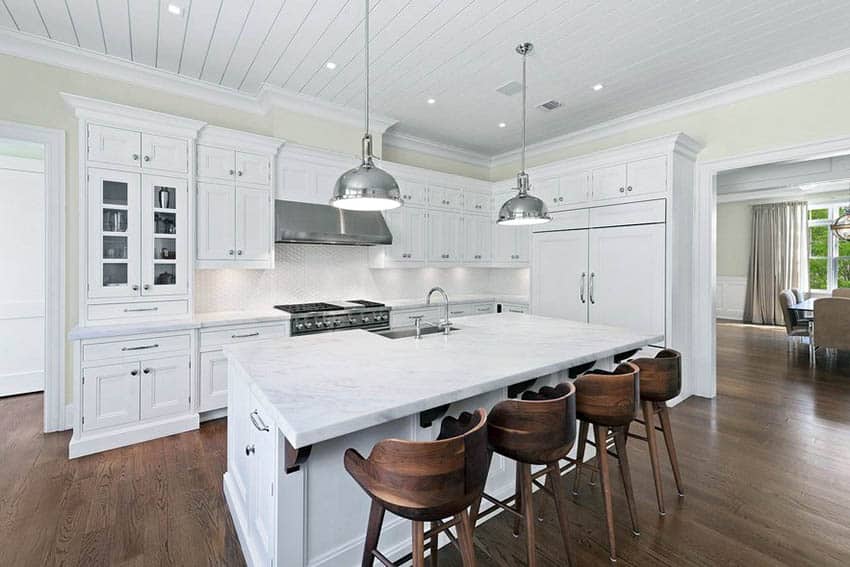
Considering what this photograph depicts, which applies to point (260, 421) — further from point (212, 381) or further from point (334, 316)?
point (334, 316)

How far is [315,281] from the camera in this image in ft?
15.4

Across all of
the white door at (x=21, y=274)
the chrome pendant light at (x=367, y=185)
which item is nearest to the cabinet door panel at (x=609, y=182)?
the chrome pendant light at (x=367, y=185)

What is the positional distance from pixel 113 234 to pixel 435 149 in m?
4.02

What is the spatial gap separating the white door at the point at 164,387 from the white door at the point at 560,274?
399 cm

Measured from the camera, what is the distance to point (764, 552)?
1.97 meters

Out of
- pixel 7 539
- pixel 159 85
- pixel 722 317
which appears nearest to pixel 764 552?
pixel 7 539

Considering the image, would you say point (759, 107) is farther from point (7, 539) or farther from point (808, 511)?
point (7, 539)

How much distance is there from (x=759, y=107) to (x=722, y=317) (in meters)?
8.14

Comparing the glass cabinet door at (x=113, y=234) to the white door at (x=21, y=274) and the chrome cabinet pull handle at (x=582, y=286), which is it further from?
the chrome cabinet pull handle at (x=582, y=286)

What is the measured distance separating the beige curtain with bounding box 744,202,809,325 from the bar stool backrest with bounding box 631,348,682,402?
9.17 metres

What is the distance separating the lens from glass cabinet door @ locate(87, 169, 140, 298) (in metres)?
3.14

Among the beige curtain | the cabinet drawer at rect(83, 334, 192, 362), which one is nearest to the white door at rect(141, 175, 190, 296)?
the cabinet drawer at rect(83, 334, 192, 362)

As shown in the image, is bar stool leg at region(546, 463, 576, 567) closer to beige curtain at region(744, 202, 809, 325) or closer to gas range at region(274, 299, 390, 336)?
gas range at region(274, 299, 390, 336)

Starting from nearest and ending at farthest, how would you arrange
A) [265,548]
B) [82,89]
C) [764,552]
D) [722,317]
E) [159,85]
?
1. [265,548]
2. [764,552]
3. [82,89]
4. [159,85]
5. [722,317]
